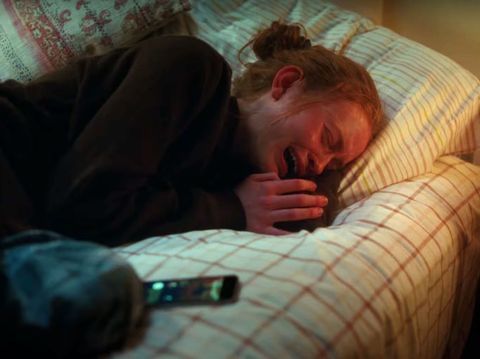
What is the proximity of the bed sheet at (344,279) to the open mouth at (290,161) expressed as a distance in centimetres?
13

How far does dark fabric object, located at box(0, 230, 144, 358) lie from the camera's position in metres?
0.59

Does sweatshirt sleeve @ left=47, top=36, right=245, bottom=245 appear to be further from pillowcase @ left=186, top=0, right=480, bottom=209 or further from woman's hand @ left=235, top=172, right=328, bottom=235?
pillowcase @ left=186, top=0, right=480, bottom=209

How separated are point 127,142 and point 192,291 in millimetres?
301

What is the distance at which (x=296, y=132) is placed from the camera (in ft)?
3.58

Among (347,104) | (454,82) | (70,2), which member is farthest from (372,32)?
(70,2)

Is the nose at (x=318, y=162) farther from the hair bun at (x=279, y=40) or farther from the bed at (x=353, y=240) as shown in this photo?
the hair bun at (x=279, y=40)

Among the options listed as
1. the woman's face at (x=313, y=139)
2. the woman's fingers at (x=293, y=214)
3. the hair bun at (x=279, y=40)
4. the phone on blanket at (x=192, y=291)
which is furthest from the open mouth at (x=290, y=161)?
the phone on blanket at (x=192, y=291)

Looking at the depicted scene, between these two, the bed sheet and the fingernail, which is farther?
the fingernail

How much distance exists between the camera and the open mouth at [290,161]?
1114 millimetres

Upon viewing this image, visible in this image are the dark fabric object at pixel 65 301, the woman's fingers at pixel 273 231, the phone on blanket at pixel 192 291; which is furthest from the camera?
the woman's fingers at pixel 273 231

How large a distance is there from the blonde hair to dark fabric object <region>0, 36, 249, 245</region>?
0.15 meters

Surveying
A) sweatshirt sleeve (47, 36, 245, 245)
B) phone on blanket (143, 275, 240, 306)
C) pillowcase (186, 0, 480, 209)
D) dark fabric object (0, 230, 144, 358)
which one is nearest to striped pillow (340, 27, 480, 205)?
pillowcase (186, 0, 480, 209)

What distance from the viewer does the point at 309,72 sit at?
116 centimetres

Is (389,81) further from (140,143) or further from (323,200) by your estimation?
(140,143)
